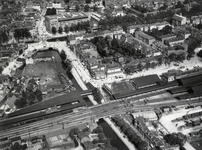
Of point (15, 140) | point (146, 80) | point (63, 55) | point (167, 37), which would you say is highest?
point (167, 37)

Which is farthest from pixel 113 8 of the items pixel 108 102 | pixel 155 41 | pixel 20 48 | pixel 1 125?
pixel 1 125

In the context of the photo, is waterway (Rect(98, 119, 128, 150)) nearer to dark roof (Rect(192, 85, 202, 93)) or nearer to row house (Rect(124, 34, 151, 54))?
dark roof (Rect(192, 85, 202, 93))

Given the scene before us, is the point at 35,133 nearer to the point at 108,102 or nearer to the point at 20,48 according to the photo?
the point at 108,102

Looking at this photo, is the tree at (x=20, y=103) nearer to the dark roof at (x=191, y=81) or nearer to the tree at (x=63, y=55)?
the tree at (x=63, y=55)

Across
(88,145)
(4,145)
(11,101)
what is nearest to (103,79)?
(11,101)

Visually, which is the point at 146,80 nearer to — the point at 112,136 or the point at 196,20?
the point at 112,136

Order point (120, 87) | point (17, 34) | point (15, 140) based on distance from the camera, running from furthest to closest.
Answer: point (17, 34) → point (120, 87) → point (15, 140)

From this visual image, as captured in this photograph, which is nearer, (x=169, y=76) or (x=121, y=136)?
(x=121, y=136)
